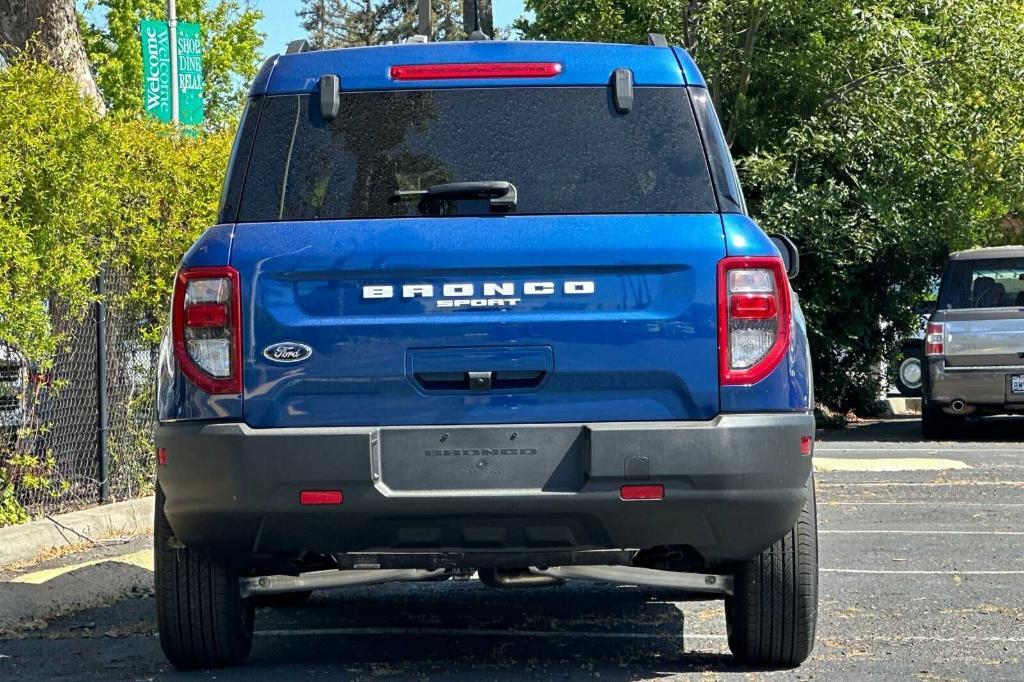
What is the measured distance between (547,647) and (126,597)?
98.6 inches

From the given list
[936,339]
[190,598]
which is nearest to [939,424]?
[936,339]

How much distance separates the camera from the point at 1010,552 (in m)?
9.01

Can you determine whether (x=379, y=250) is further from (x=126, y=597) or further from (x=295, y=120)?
(x=126, y=597)

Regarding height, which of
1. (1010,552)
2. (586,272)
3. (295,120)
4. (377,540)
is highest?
(295,120)

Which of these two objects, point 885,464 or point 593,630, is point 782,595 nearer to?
point 593,630

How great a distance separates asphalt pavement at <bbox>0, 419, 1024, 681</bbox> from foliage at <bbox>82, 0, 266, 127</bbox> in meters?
33.6

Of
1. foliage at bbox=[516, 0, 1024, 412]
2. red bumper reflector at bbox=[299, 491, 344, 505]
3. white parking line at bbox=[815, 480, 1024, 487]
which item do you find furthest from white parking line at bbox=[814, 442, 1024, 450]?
red bumper reflector at bbox=[299, 491, 344, 505]

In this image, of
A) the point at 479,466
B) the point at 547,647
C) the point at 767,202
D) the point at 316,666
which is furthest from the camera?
the point at 767,202

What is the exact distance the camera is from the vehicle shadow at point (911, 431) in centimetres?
1848

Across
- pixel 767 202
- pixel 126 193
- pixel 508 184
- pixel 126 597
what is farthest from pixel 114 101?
pixel 508 184

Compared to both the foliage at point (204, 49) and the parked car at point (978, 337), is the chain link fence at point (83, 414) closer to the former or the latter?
the parked car at point (978, 337)

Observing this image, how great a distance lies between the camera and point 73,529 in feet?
30.6

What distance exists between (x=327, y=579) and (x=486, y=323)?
3.81ft

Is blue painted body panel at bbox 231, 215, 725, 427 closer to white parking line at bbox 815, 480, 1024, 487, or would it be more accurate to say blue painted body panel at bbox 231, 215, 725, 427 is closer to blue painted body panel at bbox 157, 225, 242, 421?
blue painted body panel at bbox 157, 225, 242, 421
